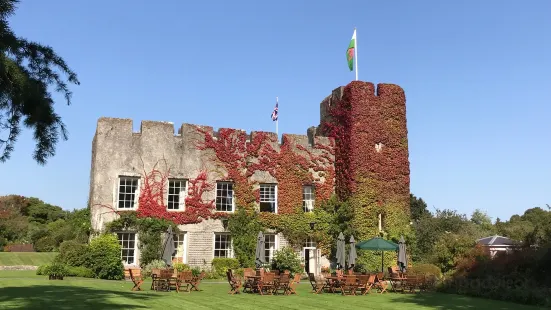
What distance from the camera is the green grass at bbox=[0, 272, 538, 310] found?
12.0 meters

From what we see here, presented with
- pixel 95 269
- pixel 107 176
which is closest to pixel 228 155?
pixel 107 176

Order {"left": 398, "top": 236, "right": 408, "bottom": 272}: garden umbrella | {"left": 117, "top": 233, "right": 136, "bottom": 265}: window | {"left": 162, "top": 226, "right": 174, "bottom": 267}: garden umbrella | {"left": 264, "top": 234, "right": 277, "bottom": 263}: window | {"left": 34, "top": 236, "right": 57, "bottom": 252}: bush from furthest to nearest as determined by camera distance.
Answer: {"left": 34, "top": 236, "right": 57, "bottom": 252}: bush, {"left": 264, "top": 234, "right": 277, "bottom": 263}: window, {"left": 117, "top": 233, "right": 136, "bottom": 265}: window, {"left": 398, "top": 236, "right": 408, "bottom": 272}: garden umbrella, {"left": 162, "top": 226, "right": 174, "bottom": 267}: garden umbrella

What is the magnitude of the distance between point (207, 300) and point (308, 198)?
48.5 ft

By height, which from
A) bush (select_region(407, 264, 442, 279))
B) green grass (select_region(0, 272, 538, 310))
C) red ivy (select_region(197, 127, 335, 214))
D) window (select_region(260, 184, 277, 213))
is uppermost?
red ivy (select_region(197, 127, 335, 214))

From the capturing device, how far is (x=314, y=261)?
2788 centimetres

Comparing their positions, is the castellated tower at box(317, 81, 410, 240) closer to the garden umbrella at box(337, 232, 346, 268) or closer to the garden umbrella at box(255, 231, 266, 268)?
the garden umbrella at box(337, 232, 346, 268)

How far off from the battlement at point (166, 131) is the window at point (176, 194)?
2.15 m

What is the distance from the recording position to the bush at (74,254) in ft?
75.4

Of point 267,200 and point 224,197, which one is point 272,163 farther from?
point 224,197

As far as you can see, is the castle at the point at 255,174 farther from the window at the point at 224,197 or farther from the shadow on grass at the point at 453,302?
the shadow on grass at the point at 453,302

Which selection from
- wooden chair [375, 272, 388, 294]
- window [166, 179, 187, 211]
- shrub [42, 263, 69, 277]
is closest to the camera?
wooden chair [375, 272, 388, 294]

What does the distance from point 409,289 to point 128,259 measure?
1314cm

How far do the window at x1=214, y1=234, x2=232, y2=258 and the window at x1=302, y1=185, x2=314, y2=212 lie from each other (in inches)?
186

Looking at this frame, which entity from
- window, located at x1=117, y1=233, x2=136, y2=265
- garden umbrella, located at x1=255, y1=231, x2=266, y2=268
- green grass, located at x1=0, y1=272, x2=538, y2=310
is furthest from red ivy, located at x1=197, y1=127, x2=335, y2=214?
green grass, located at x1=0, y1=272, x2=538, y2=310
